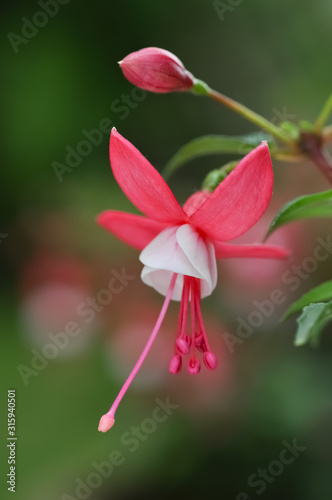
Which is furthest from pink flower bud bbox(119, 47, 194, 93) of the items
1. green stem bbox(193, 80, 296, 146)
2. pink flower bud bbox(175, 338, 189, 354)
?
pink flower bud bbox(175, 338, 189, 354)

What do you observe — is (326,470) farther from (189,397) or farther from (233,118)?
(233,118)

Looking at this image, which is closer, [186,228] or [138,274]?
[186,228]

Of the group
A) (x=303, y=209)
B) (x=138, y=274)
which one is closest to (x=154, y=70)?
(x=303, y=209)

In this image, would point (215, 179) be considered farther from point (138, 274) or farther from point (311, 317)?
point (138, 274)

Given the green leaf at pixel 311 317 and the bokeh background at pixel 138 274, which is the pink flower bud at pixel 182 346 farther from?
the bokeh background at pixel 138 274

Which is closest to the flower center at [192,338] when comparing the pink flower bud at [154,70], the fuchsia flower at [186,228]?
the fuchsia flower at [186,228]

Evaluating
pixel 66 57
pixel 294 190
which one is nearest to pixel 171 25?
pixel 66 57
